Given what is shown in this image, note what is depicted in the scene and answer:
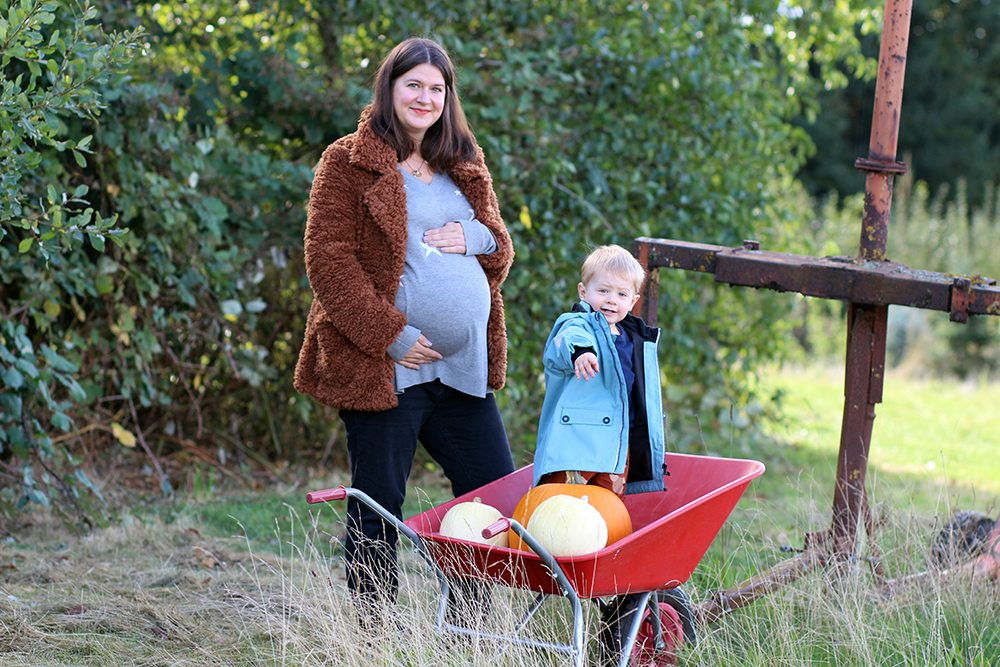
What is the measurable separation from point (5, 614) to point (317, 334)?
1236 mm

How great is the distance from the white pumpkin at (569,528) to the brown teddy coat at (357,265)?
615mm

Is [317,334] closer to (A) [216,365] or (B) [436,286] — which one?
(B) [436,286]

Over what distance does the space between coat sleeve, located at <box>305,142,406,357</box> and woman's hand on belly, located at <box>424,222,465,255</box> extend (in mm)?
139

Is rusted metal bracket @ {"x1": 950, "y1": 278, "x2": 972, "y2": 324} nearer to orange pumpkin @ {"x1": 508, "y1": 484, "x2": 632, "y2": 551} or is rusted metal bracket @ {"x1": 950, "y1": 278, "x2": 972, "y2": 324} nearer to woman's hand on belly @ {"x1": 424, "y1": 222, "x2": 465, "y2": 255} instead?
orange pumpkin @ {"x1": 508, "y1": 484, "x2": 632, "y2": 551}

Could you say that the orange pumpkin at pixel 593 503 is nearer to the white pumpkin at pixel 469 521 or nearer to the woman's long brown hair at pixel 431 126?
the white pumpkin at pixel 469 521

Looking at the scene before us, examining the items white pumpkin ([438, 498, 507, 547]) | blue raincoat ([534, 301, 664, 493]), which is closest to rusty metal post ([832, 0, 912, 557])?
blue raincoat ([534, 301, 664, 493])

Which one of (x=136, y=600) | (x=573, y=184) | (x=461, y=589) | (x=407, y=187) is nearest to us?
(x=461, y=589)

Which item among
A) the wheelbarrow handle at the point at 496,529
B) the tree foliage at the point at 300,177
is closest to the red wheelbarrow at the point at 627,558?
the wheelbarrow handle at the point at 496,529

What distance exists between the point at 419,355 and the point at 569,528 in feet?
2.31

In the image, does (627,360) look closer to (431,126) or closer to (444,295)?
(444,295)

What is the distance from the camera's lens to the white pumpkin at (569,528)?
2062mm

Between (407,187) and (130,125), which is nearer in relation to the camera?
(407,187)

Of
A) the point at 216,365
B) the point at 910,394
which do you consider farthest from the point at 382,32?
the point at 910,394

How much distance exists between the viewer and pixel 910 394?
28.0 feet
